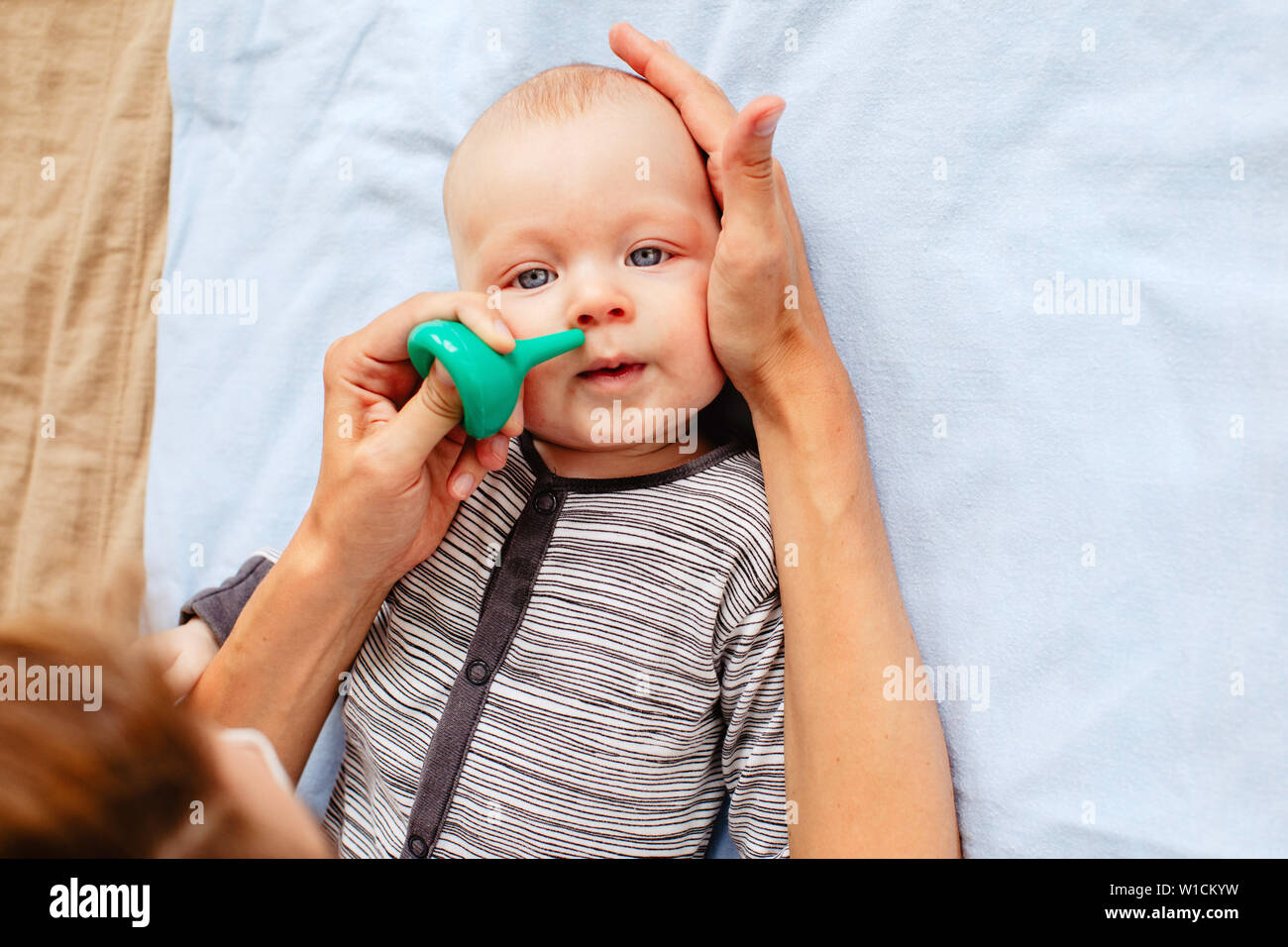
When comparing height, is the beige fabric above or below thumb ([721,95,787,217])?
above

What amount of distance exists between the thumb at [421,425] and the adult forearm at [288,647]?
162mm

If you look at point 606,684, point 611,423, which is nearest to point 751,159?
point 611,423

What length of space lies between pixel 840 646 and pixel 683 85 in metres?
0.62

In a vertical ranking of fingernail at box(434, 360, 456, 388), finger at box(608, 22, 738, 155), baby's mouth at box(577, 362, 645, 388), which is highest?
finger at box(608, 22, 738, 155)

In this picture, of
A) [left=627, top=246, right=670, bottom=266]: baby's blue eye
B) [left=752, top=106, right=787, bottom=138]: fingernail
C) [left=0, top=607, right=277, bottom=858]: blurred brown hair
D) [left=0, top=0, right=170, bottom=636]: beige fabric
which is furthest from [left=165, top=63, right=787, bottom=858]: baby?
[left=0, top=0, right=170, bottom=636]: beige fabric

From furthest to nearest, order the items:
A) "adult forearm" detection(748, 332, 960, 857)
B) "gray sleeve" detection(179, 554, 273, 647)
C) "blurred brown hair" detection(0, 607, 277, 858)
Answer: "gray sleeve" detection(179, 554, 273, 647) → "adult forearm" detection(748, 332, 960, 857) → "blurred brown hair" detection(0, 607, 277, 858)

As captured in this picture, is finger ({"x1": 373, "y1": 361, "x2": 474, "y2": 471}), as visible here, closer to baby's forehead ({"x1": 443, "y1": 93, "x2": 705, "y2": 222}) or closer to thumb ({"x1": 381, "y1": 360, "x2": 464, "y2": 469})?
thumb ({"x1": 381, "y1": 360, "x2": 464, "y2": 469})

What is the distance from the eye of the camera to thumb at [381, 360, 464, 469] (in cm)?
92

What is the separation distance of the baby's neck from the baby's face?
0.23 feet

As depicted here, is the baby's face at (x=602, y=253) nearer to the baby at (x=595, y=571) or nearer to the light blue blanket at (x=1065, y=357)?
the baby at (x=595, y=571)

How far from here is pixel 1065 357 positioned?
96 centimetres

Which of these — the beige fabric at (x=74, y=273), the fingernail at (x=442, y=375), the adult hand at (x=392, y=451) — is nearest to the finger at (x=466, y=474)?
the adult hand at (x=392, y=451)

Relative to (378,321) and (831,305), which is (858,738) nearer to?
(831,305)

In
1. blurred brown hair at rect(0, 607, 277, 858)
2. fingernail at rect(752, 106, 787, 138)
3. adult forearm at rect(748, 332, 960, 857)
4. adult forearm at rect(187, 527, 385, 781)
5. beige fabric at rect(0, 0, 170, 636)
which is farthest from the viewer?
beige fabric at rect(0, 0, 170, 636)
